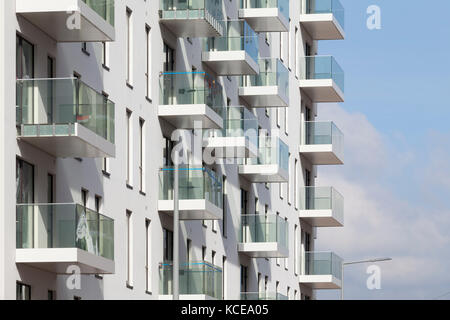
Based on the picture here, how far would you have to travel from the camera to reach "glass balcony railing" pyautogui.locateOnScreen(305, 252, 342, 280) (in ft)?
198

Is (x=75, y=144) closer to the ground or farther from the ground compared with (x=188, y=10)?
closer to the ground

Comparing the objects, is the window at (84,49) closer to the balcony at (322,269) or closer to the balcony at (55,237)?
the balcony at (55,237)

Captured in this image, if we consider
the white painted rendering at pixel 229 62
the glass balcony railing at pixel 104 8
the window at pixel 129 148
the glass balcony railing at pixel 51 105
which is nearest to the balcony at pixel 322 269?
the white painted rendering at pixel 229 62

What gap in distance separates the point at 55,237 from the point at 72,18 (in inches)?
195

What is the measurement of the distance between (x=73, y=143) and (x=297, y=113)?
29781 mm

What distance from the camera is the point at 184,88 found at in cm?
4300

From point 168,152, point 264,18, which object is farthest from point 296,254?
point 168,152

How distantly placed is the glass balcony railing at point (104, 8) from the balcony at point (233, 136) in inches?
491

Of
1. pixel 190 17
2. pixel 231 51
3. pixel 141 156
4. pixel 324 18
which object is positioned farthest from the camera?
pixel 324 18

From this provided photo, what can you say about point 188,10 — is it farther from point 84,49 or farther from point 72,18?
point 72,18

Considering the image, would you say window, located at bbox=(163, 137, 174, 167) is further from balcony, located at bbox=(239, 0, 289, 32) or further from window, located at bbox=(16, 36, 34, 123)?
window, located at bbox=(16, 36, 34, 123)

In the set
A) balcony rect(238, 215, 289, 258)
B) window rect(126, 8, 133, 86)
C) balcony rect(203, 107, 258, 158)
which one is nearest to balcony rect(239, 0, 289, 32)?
balcony rect(203, 107, 258, 158)

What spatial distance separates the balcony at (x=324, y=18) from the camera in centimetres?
6203
